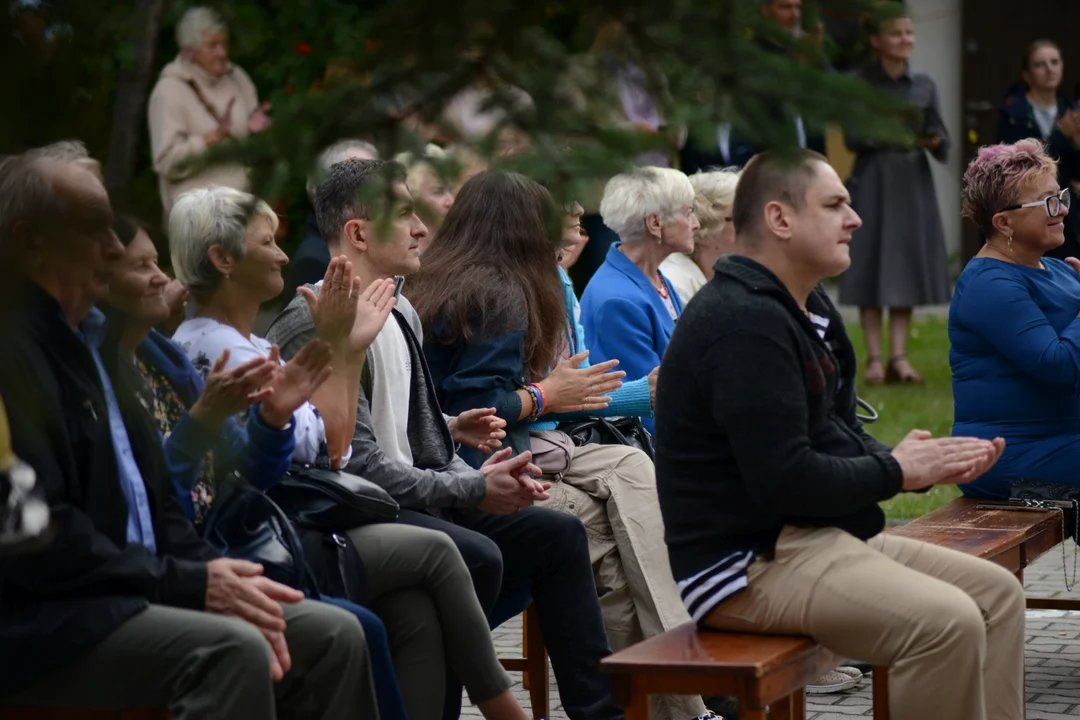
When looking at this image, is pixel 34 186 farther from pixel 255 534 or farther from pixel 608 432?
pixel 608 432

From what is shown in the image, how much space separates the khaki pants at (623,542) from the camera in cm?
516

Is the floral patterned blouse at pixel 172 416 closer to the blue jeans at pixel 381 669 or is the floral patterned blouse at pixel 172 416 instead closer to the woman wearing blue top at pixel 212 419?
the woman wearing blue top at pixel 212 419

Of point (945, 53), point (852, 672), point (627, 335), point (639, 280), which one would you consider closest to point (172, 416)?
point (627, 335)

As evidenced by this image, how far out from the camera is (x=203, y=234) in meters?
3.97

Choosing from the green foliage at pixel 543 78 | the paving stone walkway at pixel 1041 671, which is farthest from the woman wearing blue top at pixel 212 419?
the paving stone walkway at pixel 1041 671

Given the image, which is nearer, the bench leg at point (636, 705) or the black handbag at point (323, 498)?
the bench leg at point (636, 705)

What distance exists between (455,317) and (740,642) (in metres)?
1.60

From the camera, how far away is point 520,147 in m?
2.46

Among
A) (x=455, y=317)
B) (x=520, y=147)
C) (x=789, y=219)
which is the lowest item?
(x=455, y=317)

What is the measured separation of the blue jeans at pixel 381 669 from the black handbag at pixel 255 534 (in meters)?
0.13

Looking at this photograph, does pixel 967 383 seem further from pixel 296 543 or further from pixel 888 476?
pixel 296 543

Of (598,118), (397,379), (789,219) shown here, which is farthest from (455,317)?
(598,118)

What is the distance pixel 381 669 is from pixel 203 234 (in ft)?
3.68

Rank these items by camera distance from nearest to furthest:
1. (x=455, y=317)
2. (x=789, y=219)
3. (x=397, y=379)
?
(x=789, y=219)
(x=397, y=379)
(x=455, y=317)
